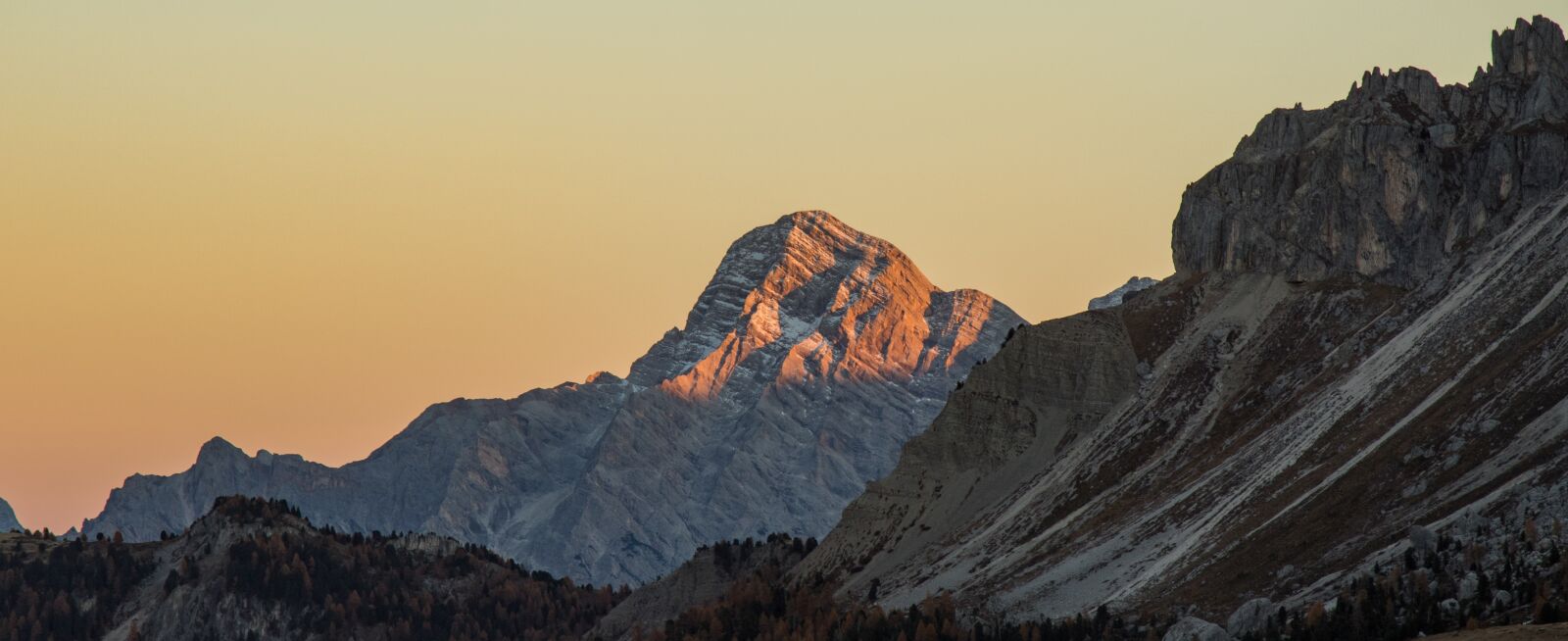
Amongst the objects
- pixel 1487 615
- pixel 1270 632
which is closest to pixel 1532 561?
pixel 1487 615

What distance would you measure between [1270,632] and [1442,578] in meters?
15.3

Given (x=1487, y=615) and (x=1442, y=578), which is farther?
(x=1442, y=578)

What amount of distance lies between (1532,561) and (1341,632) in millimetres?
16462

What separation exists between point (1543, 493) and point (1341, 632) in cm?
2121

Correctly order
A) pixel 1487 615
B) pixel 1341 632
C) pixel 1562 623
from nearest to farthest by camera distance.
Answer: pixel 1562 623 < pixel 1487 615 < pixel 1341 632

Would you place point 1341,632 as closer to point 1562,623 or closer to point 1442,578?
point 1442,578

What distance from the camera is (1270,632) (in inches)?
7864

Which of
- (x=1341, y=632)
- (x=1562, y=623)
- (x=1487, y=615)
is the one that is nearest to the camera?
(x=1562, y=623)

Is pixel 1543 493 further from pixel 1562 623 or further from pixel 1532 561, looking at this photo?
pixel 1562 623

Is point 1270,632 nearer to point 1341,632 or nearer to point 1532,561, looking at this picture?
point 1341,632

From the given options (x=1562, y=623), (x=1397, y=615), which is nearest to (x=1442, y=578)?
(x=1397, y=615)

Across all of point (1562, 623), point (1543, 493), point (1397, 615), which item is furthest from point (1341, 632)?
point (1562, 623)

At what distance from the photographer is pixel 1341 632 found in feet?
628

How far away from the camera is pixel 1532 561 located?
183 meters
